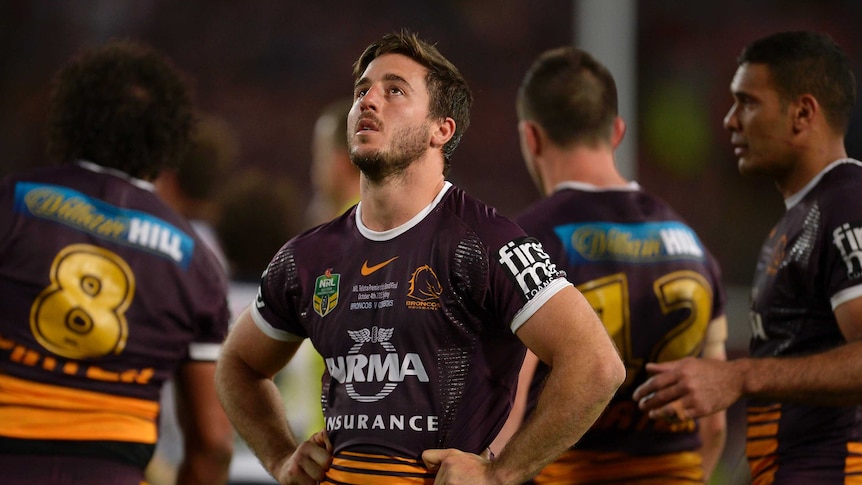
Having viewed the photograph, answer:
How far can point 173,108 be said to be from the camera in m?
4.42

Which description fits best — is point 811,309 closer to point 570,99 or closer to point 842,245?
point 842,245

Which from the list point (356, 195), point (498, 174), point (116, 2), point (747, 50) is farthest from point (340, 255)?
point (116, 2)

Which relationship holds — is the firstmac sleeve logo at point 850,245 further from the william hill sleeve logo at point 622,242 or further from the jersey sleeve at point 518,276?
the jersey sleeve at point 518,276

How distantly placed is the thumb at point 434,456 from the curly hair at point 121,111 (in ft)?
6.14

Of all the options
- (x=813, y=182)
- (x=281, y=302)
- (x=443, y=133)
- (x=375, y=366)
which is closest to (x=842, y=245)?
(x=813, y=182)

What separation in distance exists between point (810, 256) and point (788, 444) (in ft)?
2.12

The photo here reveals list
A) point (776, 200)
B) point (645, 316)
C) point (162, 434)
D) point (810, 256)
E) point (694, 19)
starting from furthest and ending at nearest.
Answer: point (694, 19), point (776, 200), point (162, 434), point (645, 316), point (810, 256)

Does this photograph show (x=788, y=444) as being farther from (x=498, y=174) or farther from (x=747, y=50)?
(x=498, y=174)

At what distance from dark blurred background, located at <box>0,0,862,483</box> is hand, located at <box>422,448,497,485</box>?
10.2 metres

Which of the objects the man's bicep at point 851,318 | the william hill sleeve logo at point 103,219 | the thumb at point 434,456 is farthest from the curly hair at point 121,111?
the man's bicep at point 851,318

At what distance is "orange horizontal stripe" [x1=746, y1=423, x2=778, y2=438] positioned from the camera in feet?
12.9

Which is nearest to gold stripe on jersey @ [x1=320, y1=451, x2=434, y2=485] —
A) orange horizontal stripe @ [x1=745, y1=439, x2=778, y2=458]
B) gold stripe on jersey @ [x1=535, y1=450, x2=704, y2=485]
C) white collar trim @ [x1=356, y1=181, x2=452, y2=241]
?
white collar trim @ [x1=356, y1=181, x2=452, y2=241]

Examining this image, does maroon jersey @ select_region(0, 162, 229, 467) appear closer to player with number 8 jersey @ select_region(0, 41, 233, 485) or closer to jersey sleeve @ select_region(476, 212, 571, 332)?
player with number 8 jersey @ select_region(0, 41, 233, 485)

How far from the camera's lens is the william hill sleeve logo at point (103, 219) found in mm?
3898
